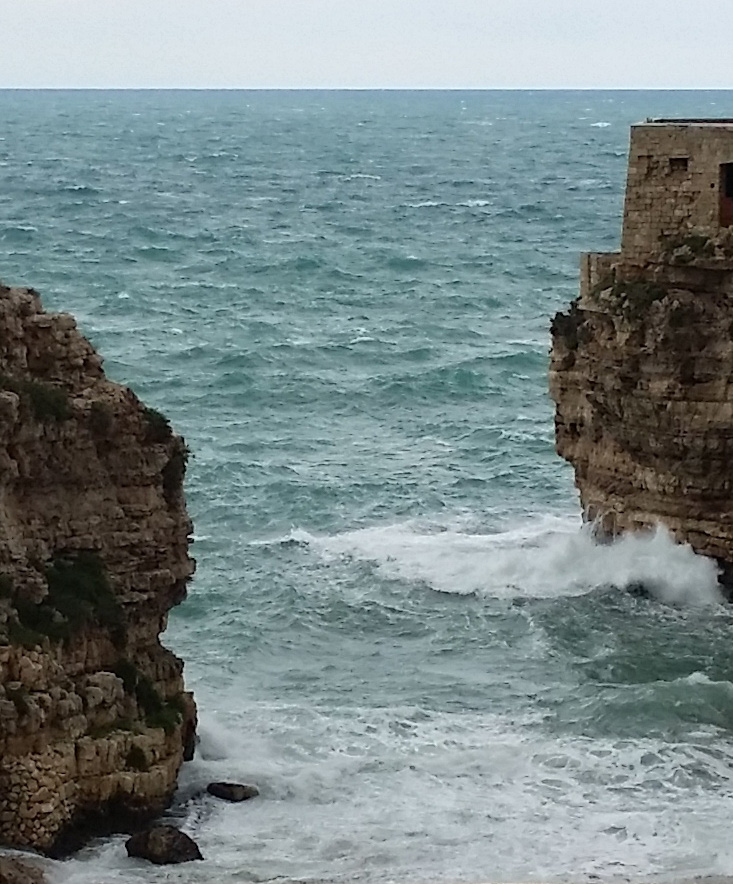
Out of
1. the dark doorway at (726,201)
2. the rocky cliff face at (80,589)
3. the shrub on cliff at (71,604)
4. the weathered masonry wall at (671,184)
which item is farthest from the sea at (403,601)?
the dark doorway at (726,201)

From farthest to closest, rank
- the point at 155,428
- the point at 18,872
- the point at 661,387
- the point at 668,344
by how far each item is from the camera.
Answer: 1. the point at 661,387
2. the point at 668,344
3. the point at 155,428
4. the point at 18,872

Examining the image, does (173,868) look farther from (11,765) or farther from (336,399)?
(336,399)

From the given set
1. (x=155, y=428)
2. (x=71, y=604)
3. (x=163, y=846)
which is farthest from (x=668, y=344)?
(x=163, y=846)

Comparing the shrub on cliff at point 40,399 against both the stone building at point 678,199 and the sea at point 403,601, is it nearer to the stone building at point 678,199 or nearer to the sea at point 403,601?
the sea at point 403,601

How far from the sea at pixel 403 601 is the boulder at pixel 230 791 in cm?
14

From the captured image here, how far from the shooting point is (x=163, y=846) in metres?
21.3

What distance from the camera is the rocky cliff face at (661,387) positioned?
105 feet

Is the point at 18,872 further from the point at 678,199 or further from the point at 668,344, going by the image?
the point at 678,199

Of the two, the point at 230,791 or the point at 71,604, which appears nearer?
the point at 71,604

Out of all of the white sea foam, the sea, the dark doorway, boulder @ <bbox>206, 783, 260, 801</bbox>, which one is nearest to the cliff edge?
the dark doorway

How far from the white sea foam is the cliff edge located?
434 mm

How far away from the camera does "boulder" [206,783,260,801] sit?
23.4 meters

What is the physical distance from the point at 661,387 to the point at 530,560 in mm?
4548

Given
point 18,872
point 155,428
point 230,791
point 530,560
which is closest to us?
point 18,872
